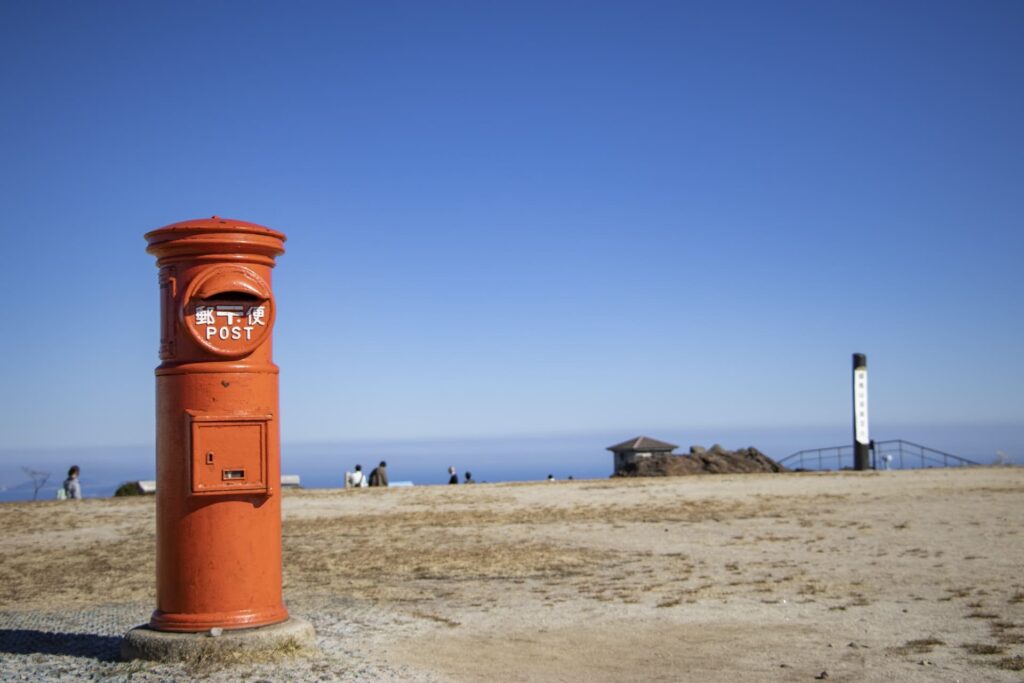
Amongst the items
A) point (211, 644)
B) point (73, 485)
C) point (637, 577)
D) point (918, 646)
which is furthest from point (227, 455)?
point (73, 485)

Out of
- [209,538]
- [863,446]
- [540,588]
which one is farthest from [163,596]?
[863,446]

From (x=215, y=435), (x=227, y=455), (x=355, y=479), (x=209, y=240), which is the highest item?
(x=209, y=240)

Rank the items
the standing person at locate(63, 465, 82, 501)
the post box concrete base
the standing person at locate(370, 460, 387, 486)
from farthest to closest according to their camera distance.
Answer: the standing person at locate(370, 460, 387, 486) → the standing person at locate(63, 465, 82, 501) → the post box concrete base

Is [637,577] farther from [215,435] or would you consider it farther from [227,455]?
[215,435]

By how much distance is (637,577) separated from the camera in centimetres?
1181

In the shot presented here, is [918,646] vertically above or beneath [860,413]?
beneath

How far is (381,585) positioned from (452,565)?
1.57m

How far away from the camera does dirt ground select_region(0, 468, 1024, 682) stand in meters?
7.88

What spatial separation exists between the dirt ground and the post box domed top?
3024 millimetres

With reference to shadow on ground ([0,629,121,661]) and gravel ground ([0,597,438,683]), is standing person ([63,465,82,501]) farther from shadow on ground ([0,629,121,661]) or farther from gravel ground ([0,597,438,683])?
shadow on ground ([0,629,121,661])

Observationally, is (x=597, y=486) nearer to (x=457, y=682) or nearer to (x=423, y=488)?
(x=423, y=488)

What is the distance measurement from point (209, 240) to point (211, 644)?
2.78 metres

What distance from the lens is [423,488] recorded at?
82.6ft

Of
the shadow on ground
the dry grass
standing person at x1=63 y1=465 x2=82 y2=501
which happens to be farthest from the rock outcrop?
the shadow on ground
